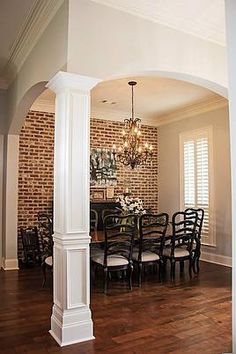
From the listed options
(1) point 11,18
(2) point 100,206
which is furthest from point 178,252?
(1) point 11,18

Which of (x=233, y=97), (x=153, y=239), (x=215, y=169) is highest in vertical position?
(x=215, y=169)

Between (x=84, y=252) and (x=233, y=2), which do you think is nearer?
(x=233, y=2)

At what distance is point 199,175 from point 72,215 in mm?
4290

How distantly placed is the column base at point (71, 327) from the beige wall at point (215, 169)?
12.5 feet

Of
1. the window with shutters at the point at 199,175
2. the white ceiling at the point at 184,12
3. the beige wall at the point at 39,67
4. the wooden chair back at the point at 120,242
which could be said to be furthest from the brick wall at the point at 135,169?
the white ceiling at the point at 184,12

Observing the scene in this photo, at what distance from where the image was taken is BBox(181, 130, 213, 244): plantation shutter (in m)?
6.41

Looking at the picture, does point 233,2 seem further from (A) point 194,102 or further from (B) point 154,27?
(A) point 194,102

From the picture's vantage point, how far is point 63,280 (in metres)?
2.87

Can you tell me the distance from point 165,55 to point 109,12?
30.2 inches

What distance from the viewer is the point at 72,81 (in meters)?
2.95

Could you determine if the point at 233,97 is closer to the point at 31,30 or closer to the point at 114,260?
the point at 31,30

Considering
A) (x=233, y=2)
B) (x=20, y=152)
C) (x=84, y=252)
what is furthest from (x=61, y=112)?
(x=20, y=152)

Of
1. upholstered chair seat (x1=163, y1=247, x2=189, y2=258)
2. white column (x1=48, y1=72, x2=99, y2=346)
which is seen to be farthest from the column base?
upholstered chair seat (x1=163, y1=247, x2=189, y2=258)

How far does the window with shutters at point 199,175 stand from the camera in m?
6.33
